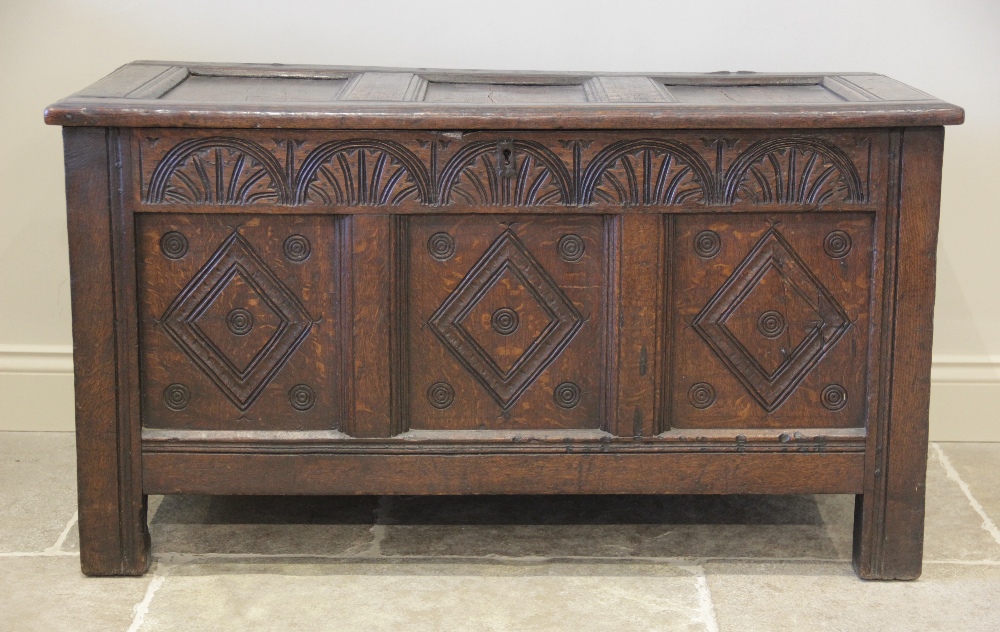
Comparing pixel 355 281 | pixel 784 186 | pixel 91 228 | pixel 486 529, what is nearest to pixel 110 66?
pixel 91 228

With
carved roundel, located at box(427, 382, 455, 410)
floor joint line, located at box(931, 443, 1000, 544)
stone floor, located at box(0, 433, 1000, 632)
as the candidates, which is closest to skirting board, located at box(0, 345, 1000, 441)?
floor joint line, located at box(931, 443, 1000, 544)

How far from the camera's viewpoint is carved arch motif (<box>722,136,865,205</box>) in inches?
86.5

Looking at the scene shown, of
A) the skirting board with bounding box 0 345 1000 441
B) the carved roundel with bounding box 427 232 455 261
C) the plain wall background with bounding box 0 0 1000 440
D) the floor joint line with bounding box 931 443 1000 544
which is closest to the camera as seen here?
the carved roundel with bounding box 427 232 455 261

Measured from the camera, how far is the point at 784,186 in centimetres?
221

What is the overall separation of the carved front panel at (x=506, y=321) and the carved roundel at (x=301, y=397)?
18 centimetres

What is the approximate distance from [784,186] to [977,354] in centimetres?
113

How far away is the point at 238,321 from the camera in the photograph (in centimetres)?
227

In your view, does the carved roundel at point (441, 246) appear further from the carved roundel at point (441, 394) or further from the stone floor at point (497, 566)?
the stone floor at point (497, 566)

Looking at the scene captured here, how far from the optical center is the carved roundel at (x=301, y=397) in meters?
2.30

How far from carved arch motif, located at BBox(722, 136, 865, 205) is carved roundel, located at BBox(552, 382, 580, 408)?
16.7 inches

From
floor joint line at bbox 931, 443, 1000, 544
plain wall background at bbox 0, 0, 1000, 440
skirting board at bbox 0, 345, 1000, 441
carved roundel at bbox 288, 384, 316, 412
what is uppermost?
plain wall background at bbox 0, 0, 1000, 440

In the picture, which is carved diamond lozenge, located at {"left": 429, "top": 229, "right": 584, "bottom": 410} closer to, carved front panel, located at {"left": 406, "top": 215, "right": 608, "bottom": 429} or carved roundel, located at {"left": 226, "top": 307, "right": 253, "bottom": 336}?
carved front panel, located at {"left": 406, "top": 215, "right": 608, "bottom": 429}

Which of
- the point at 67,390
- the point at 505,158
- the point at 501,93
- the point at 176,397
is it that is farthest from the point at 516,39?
the point at 67,390

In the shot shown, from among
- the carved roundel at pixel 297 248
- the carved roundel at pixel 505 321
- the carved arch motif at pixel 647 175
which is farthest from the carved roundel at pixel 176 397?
the carved arch motif at pixel 647 175
